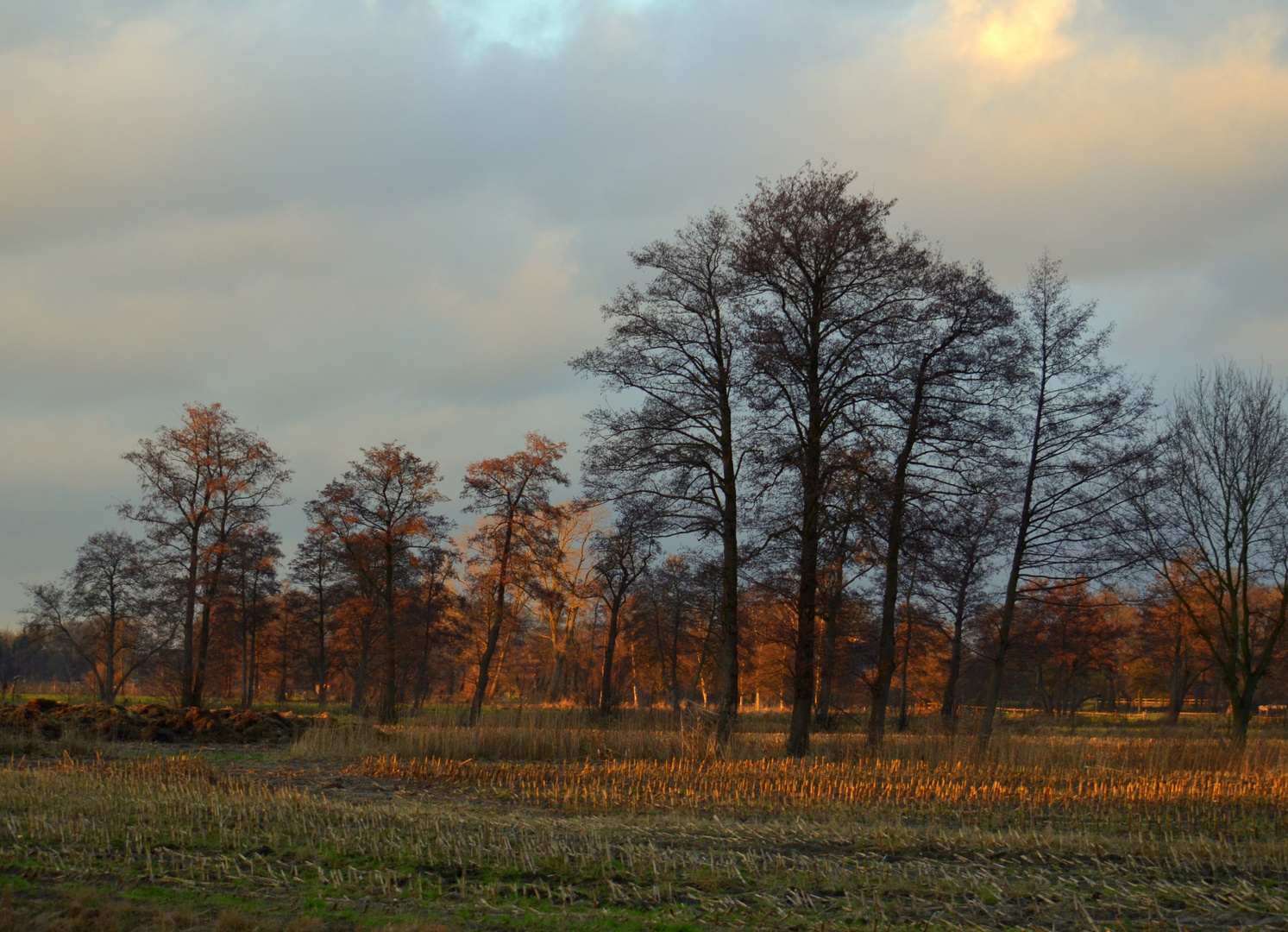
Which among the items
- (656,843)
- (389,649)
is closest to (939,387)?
(656,843)

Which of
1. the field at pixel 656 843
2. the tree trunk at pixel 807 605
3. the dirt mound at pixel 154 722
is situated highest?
the tree trunk at pixel 807 605

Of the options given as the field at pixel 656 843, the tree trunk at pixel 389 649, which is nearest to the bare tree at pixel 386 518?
the tree trunk at pixel 389 649

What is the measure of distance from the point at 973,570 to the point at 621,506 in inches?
491

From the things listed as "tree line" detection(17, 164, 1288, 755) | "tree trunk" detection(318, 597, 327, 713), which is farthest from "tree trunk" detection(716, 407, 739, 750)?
"tree trunk" detection(318, 597, 327, 713)

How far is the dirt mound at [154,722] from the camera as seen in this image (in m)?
23.8

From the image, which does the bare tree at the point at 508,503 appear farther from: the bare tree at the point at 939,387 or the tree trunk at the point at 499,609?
the bare tree at the point at 939,387

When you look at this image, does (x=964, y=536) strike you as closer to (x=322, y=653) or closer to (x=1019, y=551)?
(x=1019, y=551)

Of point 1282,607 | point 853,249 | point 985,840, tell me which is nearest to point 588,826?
point 985,840

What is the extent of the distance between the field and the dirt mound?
23.2ft

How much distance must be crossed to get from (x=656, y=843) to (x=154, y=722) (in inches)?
870

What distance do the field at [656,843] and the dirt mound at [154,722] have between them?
7.08 m

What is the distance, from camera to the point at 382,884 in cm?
785

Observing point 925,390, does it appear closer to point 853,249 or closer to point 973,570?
point 853,249

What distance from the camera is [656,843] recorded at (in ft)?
32.2
